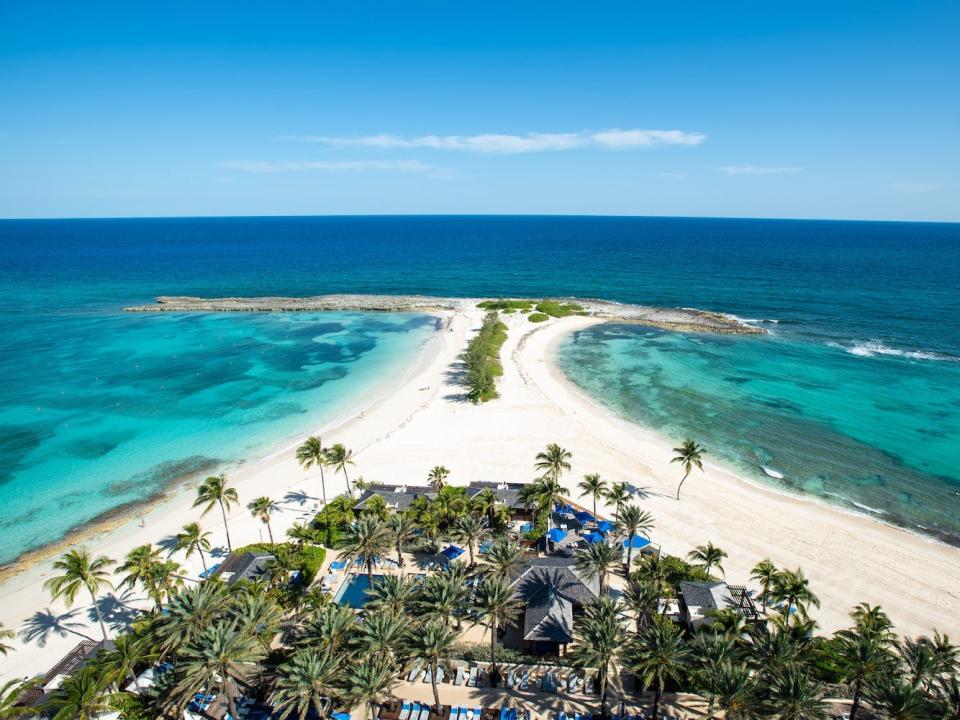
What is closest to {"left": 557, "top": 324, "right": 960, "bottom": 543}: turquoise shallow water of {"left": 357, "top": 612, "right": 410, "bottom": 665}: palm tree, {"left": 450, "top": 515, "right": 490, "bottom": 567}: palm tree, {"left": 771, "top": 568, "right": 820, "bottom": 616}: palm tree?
{"left": 771, "top": 568, "right": 820, "bottom": 616}: palm tree

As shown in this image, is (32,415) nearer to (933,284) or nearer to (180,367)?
(180,367)

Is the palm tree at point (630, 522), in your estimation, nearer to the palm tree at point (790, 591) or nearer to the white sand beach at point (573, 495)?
the white sand beach at point (573, 495)

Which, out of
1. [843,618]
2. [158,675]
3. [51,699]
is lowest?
[843,618]

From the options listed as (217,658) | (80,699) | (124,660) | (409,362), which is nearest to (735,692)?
(217,658)

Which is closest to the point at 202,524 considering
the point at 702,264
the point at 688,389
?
the point at 688,389

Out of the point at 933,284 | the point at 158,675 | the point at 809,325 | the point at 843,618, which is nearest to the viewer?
the point at 158,675

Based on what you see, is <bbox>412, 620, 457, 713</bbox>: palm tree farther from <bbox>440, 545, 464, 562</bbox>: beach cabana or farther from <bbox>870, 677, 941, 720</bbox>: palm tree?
<bbox>870, 677, 941, 720</bbox>: palm tree
